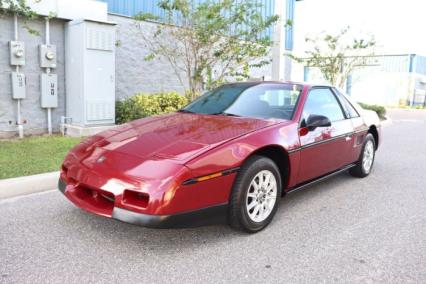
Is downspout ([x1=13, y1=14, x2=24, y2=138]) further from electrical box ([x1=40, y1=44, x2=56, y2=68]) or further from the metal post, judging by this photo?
the metal post

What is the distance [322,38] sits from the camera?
15961mm

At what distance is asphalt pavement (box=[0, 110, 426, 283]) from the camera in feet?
9.29

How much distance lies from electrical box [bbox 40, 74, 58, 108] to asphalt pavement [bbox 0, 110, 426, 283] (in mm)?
3860

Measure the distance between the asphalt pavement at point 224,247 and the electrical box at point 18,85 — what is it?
364 centimetres

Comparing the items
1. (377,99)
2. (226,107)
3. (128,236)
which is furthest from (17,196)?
(377,99)

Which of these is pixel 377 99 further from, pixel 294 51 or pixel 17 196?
pixel 17 196

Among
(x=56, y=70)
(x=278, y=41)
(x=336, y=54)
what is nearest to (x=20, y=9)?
(x=56, y=70)

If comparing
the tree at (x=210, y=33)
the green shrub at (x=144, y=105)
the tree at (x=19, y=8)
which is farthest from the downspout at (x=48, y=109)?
the tree at (x=210, y=33)

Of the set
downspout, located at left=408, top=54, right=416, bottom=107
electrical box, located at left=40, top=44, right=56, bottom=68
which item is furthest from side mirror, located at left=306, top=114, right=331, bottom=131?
downspout, located at left=408, top=54, right=416, bottom=107

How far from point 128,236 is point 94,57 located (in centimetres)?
522

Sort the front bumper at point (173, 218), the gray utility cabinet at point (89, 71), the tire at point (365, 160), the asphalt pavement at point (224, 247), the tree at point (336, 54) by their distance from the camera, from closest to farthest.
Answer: the asphalt pavement at point (224, 247), the front bumper at point (173, 218), the tire at point (365, 160), the gray utility cabinet at point (89, 71), the tree at point (336, 54)

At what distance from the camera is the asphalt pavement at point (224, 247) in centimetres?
283

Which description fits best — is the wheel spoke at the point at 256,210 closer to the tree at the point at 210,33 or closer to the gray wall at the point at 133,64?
the tree at the point at 210,33

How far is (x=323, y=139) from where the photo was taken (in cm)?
434
